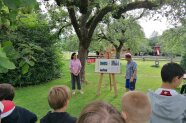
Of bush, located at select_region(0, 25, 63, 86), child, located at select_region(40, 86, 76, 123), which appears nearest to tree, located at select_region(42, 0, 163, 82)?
bush, located at select_region(0, 25, 63, 86)

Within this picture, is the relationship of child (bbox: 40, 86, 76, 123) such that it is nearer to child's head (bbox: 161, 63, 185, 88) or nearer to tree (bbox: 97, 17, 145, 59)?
child's head (bbox: 161, 63, 185, 88)

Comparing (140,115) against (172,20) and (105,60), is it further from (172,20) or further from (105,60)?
(172,20)

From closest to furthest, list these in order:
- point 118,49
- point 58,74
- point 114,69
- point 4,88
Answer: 1. point 4,88
2. point 114,69
3. point 58,74
4. point 118,49

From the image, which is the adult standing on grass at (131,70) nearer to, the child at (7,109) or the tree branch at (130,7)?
the tree branch at (130,7)

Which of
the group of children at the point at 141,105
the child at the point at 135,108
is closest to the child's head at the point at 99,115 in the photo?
the group of children at the point at 141,105

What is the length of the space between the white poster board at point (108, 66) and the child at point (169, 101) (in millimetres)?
9759

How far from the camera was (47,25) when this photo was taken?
19.0 m

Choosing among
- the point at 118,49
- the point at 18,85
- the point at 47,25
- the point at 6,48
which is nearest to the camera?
the point at 6,48

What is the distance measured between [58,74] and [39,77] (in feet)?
9.55

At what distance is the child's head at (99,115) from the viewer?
1.49 meters

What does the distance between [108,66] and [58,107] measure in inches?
377

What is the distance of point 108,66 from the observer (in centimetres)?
1381

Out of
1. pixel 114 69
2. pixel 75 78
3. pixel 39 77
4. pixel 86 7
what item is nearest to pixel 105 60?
pixel 114 69

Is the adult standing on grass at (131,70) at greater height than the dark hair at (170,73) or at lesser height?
lesser
